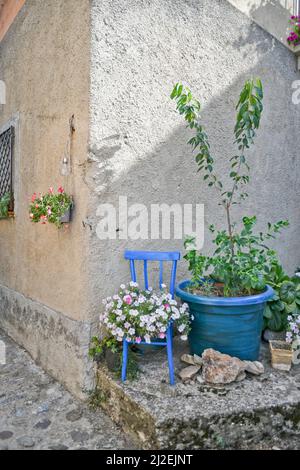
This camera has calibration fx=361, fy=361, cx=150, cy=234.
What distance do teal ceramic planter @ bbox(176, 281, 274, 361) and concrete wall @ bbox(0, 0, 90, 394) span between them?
28.6 inches

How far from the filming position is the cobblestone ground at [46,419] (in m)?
1.98

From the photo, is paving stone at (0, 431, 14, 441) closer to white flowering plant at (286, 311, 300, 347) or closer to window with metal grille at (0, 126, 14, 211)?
white flowering plant at (286, 311, 300, 347)

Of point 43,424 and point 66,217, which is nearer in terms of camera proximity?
point 43,424

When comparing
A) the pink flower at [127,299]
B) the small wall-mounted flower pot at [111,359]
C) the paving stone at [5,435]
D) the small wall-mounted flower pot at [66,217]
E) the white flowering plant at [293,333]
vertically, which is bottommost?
the paving stone at [5,435]

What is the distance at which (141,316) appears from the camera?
81.9 inches

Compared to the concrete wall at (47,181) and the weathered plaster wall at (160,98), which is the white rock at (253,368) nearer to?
the weathered plaster wall at (160,98)

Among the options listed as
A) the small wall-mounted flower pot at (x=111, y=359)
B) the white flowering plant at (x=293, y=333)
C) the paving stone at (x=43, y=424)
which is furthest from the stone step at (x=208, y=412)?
the paving stone at (x=43, y=424)

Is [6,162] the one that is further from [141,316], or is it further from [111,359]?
[141,316]

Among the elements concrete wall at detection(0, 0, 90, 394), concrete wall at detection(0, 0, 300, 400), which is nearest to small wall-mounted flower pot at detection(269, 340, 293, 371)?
concrete wall at detection(0, 0, 300, 400)

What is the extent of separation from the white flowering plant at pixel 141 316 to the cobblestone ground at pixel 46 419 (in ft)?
1.73

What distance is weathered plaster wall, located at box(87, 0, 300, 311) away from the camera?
2367 millimetres

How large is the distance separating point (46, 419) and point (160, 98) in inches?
90.4

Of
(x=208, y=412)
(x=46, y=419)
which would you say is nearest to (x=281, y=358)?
(x=208, y=412)

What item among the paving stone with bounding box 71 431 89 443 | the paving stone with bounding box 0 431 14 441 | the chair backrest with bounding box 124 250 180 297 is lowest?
the paving stone with bounding box 0 431 14 441
